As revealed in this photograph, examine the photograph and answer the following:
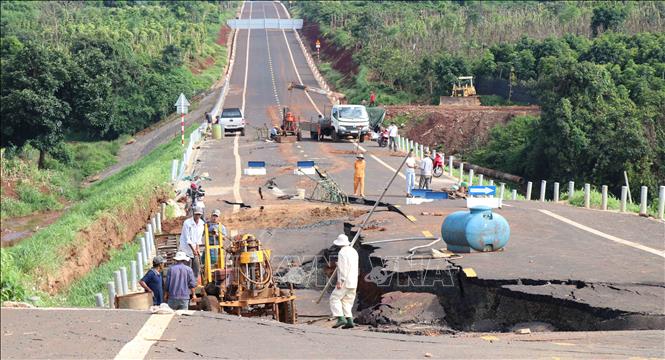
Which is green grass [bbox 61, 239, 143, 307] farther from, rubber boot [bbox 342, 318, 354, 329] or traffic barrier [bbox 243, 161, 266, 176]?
traffic barrier [bbox 243, 161, 266, 176]

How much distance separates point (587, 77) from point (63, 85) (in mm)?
28957

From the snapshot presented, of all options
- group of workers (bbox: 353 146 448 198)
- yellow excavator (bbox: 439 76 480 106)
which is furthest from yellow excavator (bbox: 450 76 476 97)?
group of workers (bbox: 353 146 448 198)

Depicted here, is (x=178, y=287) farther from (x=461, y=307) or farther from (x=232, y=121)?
(x=232, y=121)

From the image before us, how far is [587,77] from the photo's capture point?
45.4 m

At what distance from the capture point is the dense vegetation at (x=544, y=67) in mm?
42562

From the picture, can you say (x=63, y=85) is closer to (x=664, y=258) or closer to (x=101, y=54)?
(x=101, y=54)

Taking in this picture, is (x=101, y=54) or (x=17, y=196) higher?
(x=101, y=54)

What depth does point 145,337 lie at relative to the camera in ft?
38.7

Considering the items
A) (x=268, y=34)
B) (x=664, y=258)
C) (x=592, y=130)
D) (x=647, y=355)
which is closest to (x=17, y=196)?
(x=592, y=130)

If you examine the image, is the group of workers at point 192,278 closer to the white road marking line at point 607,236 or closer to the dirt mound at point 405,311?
the dirt mound at point 405,311

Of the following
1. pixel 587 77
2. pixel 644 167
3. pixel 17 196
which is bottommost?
pixel 17 196

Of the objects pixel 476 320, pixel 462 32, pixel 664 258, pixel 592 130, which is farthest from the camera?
pixel 462 32

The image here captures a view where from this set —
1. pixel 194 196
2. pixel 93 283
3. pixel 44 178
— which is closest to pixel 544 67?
pixel 44 178

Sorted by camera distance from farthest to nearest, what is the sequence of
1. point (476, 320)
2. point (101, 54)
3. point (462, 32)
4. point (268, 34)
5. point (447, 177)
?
1. point (268, 34)
2. point (462, 32)
3. point (101, 54)
4. point (447, 177)
5. point (476, 320)
